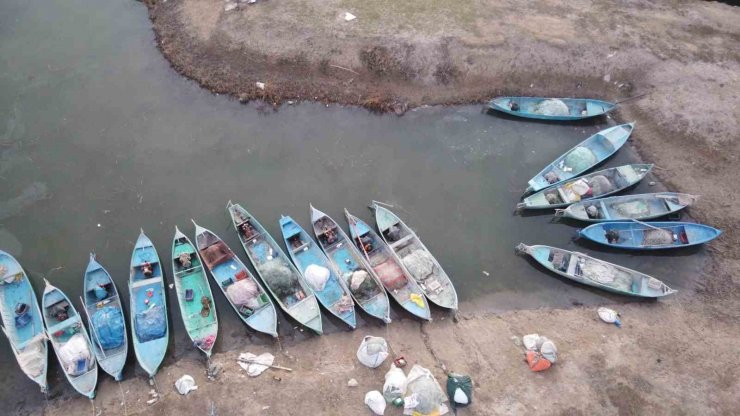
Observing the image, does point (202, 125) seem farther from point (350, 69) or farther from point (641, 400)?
point (641, 400)

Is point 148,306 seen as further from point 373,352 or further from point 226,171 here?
point 373,352

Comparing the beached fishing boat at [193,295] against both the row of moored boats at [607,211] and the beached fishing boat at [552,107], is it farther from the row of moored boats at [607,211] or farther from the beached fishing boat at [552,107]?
the beached fishing boat at [552,107]

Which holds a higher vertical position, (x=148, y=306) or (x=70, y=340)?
(x=148, y=306)

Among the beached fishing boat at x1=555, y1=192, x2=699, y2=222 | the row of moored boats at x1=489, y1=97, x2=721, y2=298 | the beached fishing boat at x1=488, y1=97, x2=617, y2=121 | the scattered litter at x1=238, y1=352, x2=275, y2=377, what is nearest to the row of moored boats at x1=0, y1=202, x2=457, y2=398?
the scattered litter at x1=238, y1=352, x2=275, y2=377

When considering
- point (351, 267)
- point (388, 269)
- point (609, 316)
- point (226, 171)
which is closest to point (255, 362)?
point (351, 267)

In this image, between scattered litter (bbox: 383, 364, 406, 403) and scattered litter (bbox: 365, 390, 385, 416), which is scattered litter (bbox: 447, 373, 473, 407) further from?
scattered litter (bbox: 365, 390, 385, 416)

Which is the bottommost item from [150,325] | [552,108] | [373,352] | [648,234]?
[150,325]
